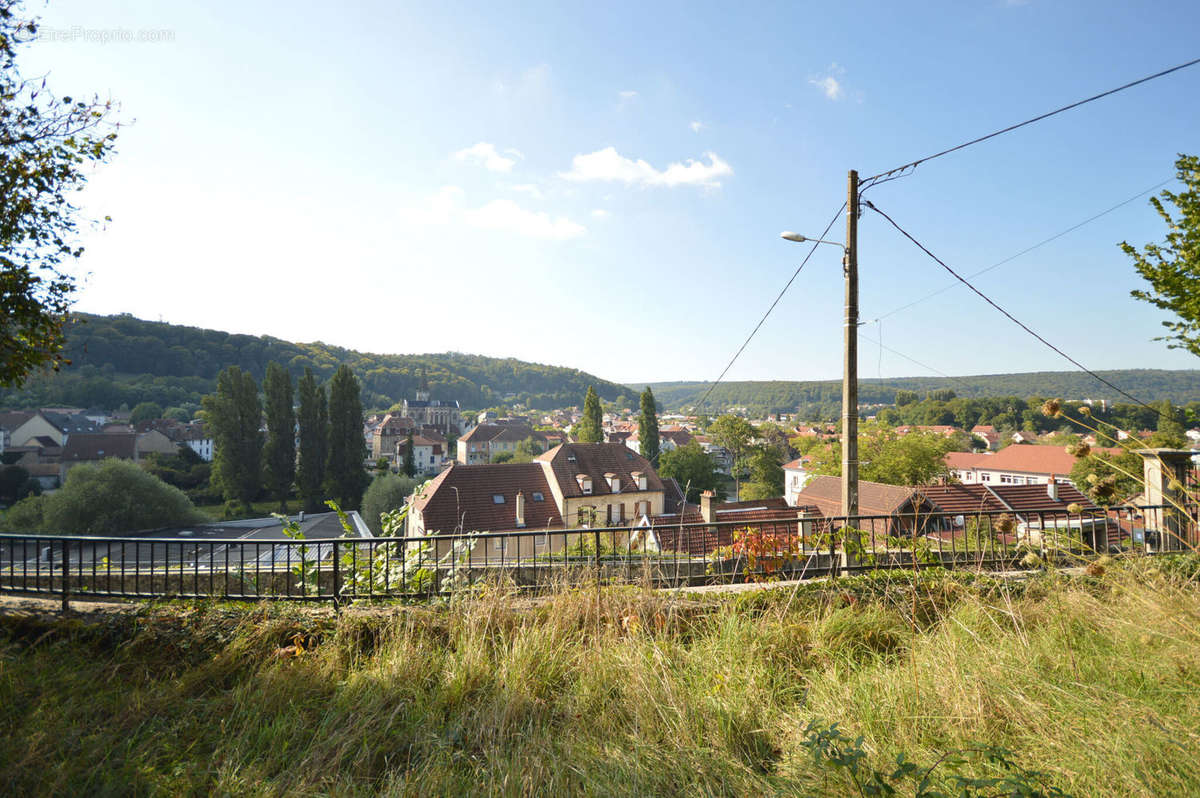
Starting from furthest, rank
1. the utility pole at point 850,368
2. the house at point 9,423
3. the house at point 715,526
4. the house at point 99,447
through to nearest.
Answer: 1. the house at point 9,423
2. the house at point 99,447
3. the utility pole at point 850,368
4. the house at point 715,526

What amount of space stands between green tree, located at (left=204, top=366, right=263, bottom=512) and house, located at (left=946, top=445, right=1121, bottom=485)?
62.3 meters

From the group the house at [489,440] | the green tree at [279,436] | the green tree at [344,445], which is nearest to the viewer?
the green tree at [344,445]

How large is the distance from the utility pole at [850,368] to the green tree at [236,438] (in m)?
48.5

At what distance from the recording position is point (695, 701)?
3.12 metres

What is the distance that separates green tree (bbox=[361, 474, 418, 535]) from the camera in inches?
1428

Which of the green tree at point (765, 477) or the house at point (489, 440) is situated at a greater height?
the house at point (489, 440)

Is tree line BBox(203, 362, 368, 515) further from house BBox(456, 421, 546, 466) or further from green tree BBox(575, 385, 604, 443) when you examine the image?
house BBox(456, 421, 546, 466)

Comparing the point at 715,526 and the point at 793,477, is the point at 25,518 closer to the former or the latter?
the point at 715,526

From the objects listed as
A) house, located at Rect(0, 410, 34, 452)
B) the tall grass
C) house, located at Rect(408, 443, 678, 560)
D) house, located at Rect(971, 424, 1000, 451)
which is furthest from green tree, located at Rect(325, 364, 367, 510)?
house, located at Rect(971, 424, 1000, 451)

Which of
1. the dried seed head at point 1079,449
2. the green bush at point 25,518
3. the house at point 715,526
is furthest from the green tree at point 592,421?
the dried seed head at point 1079,449

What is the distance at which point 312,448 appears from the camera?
4519 cm

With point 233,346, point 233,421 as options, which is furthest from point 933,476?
point 233,346

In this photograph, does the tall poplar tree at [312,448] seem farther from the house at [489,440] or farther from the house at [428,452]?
the house at [428,452]

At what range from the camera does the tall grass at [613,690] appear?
2486 millimetres
